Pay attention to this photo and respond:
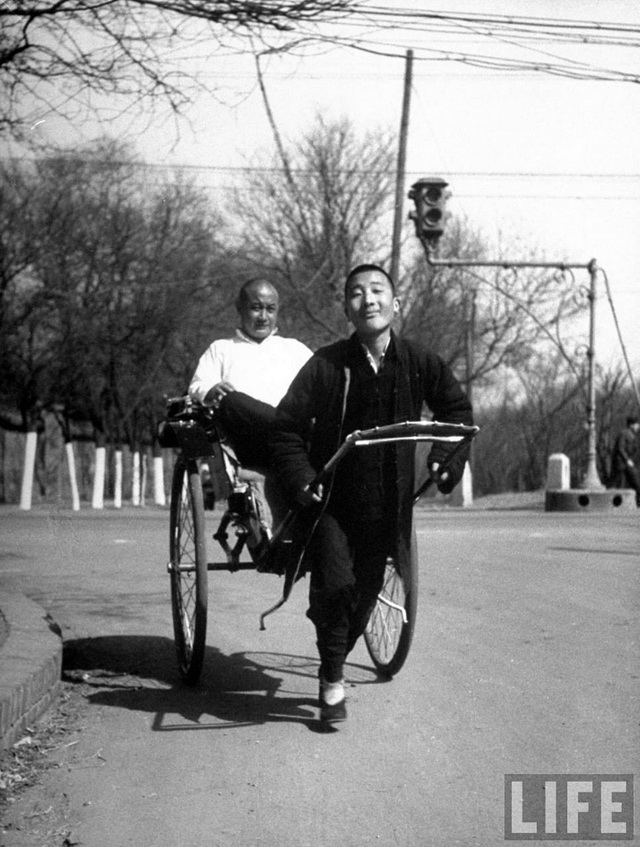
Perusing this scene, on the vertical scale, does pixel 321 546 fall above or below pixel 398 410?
below

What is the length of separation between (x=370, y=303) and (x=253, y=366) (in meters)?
1.42

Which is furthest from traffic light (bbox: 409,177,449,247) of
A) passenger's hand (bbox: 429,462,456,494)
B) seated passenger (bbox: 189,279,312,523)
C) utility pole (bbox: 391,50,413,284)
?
passenger's hand (bbox: 429,462,456,494)

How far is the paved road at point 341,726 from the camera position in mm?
4438

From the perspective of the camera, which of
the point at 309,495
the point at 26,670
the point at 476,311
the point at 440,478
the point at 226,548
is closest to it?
the point at 309,495

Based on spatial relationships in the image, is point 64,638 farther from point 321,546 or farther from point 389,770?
point 389,770

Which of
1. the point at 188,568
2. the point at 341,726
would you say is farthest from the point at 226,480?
the point at 341,726

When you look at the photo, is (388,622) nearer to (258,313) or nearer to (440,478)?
(440,478)

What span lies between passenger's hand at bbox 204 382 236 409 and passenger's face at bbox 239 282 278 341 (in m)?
0.61

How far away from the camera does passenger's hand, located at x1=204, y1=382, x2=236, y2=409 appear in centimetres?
666

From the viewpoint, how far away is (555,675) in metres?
6.61

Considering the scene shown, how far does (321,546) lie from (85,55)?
3.82 meters

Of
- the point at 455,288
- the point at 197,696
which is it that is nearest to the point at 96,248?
the point at 455,288

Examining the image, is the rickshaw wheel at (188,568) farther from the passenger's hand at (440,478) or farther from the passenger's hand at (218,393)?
the passenger's hand at (440,478)

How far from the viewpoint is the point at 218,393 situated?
21.9 ft
